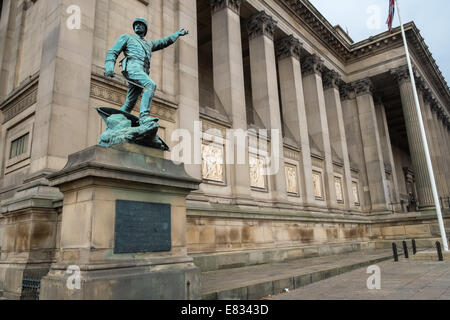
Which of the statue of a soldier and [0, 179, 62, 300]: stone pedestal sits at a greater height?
the statue of a soldier

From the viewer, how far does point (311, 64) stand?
26125mm

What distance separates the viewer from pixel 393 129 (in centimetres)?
4531

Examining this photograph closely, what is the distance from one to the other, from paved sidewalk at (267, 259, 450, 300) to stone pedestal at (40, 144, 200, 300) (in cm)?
286

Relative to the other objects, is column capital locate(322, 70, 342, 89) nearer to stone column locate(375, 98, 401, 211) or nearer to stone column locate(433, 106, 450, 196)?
stone column locate(375, 98, 401, 211)

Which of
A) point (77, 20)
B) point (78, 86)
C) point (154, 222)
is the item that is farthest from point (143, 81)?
point (77, 20)

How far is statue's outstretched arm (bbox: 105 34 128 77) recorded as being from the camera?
6.76m

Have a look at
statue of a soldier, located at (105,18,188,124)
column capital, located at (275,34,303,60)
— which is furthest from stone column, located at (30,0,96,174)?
column capital, located at (275,34,303,60)

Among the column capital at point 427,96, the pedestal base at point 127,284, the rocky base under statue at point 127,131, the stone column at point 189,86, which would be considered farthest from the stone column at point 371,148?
the rocky base under statue at point 127,131

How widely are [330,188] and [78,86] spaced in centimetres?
1863

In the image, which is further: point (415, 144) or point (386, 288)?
point (415, 144)

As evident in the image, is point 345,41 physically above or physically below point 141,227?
above

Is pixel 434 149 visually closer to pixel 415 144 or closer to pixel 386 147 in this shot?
pixel 386 147

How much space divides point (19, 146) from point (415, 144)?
2842 cm

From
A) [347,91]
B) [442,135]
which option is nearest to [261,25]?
[347,91]
